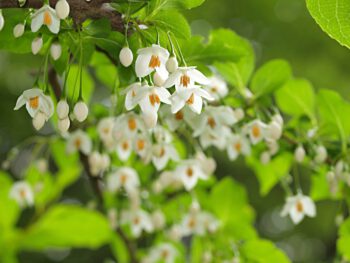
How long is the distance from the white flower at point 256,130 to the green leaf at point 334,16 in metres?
0.66

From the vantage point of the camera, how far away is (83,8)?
132cm

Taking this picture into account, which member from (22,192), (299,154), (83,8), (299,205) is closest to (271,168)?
(299,205)

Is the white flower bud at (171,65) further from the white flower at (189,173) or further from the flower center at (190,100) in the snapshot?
the white flower at (189,173)

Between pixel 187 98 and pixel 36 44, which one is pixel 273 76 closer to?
pixel 187 98

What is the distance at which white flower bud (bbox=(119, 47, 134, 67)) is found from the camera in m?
1.32

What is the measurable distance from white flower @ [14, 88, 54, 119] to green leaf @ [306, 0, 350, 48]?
24.1 inches

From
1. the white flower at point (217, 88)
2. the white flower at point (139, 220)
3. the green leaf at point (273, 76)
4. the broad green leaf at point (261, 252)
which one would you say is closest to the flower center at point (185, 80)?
the white flower at point (217, 88)

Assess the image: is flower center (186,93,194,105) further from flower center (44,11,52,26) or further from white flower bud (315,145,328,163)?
white flower bud (315,145,328,163)

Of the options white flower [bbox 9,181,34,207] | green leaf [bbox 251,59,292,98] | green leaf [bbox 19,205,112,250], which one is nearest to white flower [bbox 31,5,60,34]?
green leaf [bbox 251,59,292,98]

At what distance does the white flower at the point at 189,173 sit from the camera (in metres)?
2.22

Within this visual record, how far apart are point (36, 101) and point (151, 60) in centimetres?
31

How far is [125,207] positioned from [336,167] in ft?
3.39

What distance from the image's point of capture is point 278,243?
6.77m

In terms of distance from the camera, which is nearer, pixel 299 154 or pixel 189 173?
pixel 299 154
